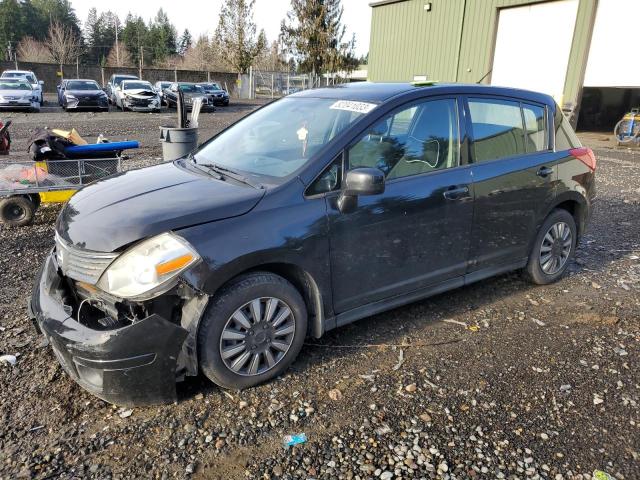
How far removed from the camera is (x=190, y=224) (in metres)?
2.74

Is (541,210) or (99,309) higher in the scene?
(541,210)

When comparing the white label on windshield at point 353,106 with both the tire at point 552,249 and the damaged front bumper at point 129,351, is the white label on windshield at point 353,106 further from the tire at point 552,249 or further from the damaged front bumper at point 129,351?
the tire at point 552,249

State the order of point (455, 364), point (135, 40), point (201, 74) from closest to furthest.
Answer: point (455, 364), point (201, 74), point (135, 40)

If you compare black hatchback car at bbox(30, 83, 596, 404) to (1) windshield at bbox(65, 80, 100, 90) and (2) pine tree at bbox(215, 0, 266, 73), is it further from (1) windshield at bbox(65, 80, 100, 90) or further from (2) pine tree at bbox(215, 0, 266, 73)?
(2) pine tree at bbox(215, 0, 266, 73)

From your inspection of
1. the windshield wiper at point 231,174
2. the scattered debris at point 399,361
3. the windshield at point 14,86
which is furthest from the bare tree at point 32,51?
A: the scattered debris at point 399,361

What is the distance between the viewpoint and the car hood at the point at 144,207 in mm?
2717

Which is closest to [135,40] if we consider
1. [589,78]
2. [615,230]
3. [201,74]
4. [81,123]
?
[201,74]

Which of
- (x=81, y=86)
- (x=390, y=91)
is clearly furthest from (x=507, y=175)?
(x=81, y=86)

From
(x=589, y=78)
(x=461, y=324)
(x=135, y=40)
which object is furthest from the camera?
(x=135, y=40)

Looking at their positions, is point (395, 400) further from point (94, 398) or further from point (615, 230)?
point (615, 230)

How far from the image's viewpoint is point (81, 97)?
75.8 ft

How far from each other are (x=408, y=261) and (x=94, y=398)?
224cm

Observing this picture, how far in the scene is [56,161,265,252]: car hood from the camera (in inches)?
107

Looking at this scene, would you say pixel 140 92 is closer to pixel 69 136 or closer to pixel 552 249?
pixel 69 136
